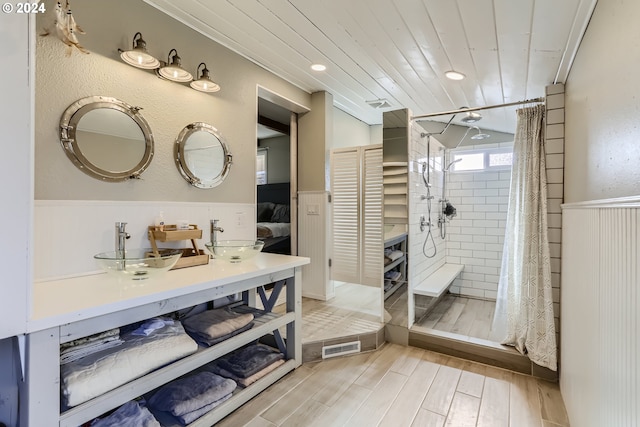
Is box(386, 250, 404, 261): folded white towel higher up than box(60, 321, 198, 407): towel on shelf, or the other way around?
box(386, 250, 404, 261): folded white towel

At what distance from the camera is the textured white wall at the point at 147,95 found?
1.51m

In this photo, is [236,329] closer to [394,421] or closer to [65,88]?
[394,421]

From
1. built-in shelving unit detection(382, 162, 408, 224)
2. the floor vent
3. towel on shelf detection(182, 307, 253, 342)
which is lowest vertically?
the floor vent

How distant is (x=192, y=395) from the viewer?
5.41 feet

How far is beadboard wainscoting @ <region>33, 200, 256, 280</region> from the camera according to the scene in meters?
1.49

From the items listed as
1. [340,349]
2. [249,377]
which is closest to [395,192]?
[340,349]

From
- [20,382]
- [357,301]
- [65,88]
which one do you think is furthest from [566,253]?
[65,88]

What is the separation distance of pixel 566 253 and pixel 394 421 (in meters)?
1.48

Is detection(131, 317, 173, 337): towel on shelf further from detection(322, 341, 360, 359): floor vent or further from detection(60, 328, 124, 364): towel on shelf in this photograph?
detection(322, 341, 360, 359): floor vent

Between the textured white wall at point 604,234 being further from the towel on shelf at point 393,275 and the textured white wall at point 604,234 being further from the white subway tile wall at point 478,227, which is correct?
the white subway tile wall at point 478,227

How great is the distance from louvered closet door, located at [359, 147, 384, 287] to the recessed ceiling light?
3.52 ft

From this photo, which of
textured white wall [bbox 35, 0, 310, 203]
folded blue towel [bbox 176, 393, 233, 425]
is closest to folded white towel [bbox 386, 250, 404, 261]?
textured white wall [bbox 35, 0, 310, 203]

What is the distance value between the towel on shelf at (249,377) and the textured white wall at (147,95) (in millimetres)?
1184

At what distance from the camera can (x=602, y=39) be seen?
128 cm
